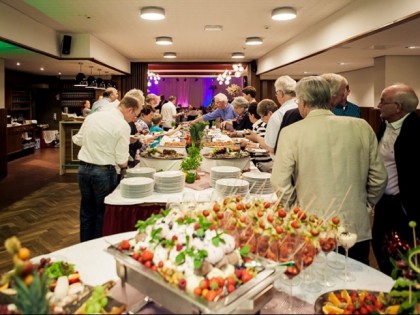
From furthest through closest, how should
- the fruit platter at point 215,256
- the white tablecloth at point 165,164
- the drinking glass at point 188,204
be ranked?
the white tablecloth at point 165,164 → the drinking glass at point 188,204 → the fruit platter at point 215,256

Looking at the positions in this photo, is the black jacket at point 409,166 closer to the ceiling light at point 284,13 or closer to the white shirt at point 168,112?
the ceiling light at point 284,13

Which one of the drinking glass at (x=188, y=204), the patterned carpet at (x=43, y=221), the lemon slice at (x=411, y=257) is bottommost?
the patterned carpet at (x=43, y=221)

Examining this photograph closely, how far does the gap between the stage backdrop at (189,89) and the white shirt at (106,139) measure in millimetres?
17559

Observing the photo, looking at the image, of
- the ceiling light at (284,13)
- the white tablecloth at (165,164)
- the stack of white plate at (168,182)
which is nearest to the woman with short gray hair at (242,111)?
the ceiling light at (284,13)

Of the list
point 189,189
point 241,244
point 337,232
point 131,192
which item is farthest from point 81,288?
point 189,189

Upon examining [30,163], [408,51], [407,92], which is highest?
[408,51]

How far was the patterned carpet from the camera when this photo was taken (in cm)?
433

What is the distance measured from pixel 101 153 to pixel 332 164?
82.9 inches

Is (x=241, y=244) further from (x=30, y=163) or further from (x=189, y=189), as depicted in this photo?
(x=30, y=163)

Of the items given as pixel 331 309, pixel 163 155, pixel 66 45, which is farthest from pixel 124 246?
pixel 66 45

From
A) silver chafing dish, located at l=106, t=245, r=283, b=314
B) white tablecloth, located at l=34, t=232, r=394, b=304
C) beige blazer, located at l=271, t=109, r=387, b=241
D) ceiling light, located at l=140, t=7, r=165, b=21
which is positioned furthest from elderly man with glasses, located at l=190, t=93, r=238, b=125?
silver chafing dish, located at l=106, t=245, r=283, b=314

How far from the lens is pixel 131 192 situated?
9.36 ft

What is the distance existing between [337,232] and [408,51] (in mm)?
7405

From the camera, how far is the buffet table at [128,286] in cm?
138
